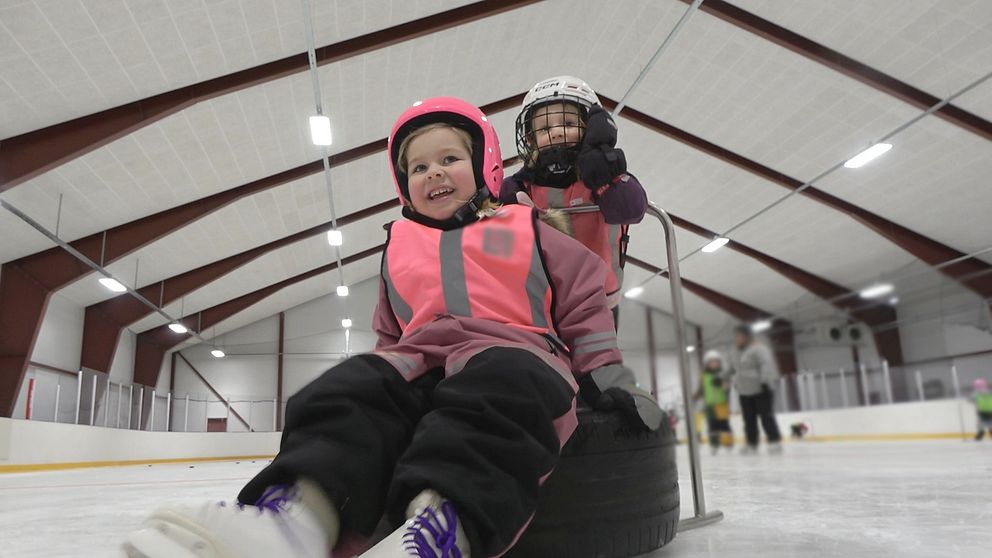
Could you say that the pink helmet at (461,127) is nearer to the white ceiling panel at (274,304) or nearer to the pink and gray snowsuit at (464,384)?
the pink and gray snowsuit at (464,384)

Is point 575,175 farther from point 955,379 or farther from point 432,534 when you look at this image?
point 955,379

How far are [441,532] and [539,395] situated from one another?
0.82 ft

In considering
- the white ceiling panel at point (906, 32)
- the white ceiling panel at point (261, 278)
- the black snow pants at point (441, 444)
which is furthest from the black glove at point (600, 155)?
the white ceiling panel at point (261, 278)

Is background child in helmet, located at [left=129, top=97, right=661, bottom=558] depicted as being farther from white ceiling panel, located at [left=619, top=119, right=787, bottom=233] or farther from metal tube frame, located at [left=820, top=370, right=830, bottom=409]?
white ceiling panel, located at [left=619, top=119, right=787, bottom=233]

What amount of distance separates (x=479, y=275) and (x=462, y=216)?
17 cm

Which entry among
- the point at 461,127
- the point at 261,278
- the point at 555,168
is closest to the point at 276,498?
the point at 461,127

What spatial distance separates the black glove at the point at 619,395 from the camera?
1.27m

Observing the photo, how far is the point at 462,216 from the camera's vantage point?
1.37 metres

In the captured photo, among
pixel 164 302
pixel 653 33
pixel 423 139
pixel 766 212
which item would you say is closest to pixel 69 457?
pixel 164 302

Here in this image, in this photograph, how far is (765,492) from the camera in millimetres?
2629

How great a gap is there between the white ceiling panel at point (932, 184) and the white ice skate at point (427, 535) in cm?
1070

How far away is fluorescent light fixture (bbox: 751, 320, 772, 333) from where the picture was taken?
1534mm

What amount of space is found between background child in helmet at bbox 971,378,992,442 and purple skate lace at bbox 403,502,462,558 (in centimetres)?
601

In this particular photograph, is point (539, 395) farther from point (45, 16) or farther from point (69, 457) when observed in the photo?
point (69, 457)
